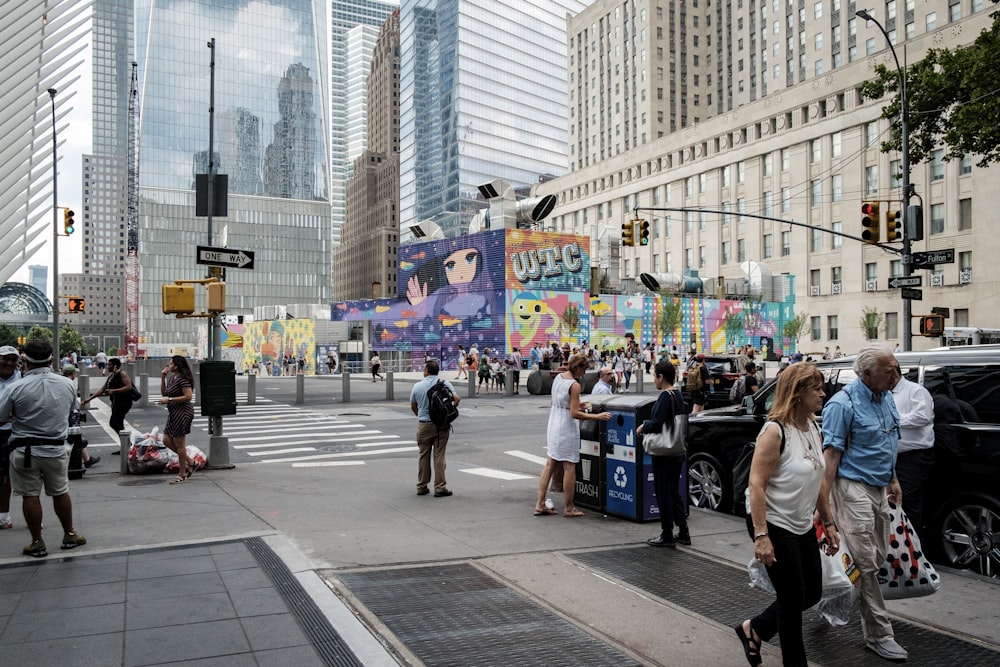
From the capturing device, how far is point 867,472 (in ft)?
15.3

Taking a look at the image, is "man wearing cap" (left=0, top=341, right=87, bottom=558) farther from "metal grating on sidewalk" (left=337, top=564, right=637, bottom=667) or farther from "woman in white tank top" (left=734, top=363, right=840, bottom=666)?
"woman in white tank top" (left=734, top=363, right=840, bottom=666)

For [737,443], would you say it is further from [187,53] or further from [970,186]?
[187,53]

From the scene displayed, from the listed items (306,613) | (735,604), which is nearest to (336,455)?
(306,613)

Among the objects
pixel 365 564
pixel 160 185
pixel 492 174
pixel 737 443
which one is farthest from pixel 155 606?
pixel 160 185

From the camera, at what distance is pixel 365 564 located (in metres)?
6.39

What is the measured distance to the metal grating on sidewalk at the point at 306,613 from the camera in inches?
172

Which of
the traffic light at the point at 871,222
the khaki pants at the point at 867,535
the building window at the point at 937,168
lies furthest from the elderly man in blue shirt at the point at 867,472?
the building window at the point at 937,168

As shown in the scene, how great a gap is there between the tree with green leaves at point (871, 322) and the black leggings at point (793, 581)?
206ft

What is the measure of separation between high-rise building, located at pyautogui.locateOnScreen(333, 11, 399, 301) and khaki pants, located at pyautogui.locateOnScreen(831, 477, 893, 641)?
159m

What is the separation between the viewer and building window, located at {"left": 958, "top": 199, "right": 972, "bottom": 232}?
56875 millimetres

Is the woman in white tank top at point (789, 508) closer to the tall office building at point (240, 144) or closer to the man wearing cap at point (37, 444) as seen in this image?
the man wearing cap at point (37, 444)

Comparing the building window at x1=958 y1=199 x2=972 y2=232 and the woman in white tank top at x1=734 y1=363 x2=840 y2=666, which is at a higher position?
the building window at x1=958 y1=199 x2=972 y2=232

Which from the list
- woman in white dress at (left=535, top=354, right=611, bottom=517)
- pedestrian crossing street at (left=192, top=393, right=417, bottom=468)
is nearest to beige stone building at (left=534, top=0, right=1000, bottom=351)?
pedestrian crossing street at (left=192, top=393, right=417, bottom=468)

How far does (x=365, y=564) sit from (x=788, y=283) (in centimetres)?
6470
